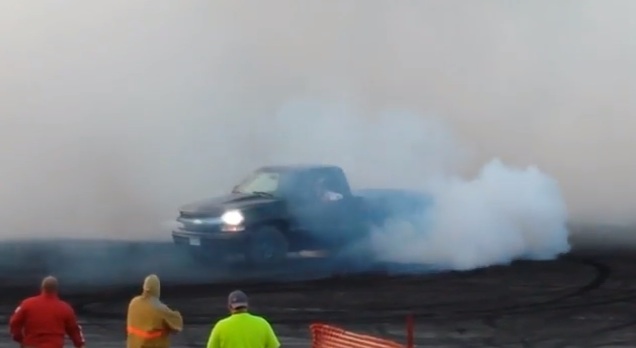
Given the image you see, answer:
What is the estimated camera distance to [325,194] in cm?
2020

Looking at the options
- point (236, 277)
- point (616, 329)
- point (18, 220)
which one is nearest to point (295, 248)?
point (236, 277)

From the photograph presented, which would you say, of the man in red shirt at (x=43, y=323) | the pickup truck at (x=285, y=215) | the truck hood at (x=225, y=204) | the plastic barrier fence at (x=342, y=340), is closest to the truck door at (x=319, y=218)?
the pickup truck at (x=285, y=215)

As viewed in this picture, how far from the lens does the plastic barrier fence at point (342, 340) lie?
34.7 feet

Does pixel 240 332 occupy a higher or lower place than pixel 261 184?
lower

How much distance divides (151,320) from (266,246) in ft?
32.6

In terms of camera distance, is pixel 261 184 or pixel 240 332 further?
pixel 261 184

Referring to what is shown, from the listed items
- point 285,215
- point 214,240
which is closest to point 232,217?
point 214,240

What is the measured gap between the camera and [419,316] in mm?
15312

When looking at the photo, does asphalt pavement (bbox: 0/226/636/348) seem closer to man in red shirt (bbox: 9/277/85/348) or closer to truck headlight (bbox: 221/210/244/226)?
truck headlight (bbox: 221/210/244/226)

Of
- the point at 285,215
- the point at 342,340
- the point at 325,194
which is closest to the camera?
the point at 342,340

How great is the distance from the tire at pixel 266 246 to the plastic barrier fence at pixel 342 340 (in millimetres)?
8196

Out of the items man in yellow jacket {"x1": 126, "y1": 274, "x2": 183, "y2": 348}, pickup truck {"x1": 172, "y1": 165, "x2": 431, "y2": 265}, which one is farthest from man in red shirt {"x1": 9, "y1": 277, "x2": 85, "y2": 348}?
pickup truck {"x1": 172, "y1": 165, "x2": 431, "y2": 265}

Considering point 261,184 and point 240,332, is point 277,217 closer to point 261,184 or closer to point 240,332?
point 261,184

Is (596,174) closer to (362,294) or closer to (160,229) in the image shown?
(160,229)
